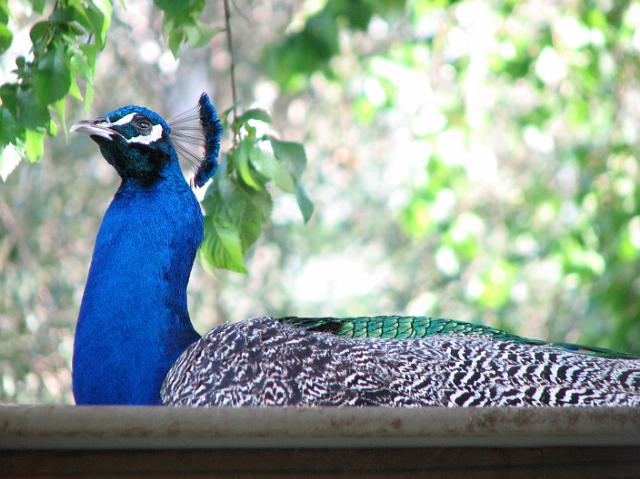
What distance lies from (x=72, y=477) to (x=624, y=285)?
4472mm

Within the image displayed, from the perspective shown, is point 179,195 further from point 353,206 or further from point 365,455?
point 353,206

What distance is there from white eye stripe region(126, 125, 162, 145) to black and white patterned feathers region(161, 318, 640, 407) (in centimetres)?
65

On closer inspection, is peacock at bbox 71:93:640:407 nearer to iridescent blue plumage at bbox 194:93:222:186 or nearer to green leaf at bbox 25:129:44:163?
iridescent blue plumage at bbox 194:93:222:186

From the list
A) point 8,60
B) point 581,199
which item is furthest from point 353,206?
point 8,60

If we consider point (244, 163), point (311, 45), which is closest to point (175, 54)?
point (244, 163)

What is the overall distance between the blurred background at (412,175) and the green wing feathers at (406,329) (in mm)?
1336

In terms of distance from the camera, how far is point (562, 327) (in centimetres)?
839

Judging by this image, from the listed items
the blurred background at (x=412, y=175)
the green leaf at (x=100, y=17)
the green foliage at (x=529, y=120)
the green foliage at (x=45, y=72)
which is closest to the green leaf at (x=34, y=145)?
the green foliage at (x=45, y=72)

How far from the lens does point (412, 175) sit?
6.08 meters

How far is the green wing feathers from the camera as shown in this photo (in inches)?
90.6

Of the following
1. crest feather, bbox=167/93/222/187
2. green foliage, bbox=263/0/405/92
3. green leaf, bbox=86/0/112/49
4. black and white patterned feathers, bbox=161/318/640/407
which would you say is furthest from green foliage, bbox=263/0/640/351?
black and white patterned feathers, bbox=161/318/640/407

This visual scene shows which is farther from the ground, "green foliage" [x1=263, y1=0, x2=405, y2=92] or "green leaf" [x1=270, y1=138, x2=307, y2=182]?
"green foliage" [x1=263, y1=0, x2=405, y2=92]

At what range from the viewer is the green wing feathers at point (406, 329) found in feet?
7.55

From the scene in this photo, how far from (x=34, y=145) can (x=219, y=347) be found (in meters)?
0.68
